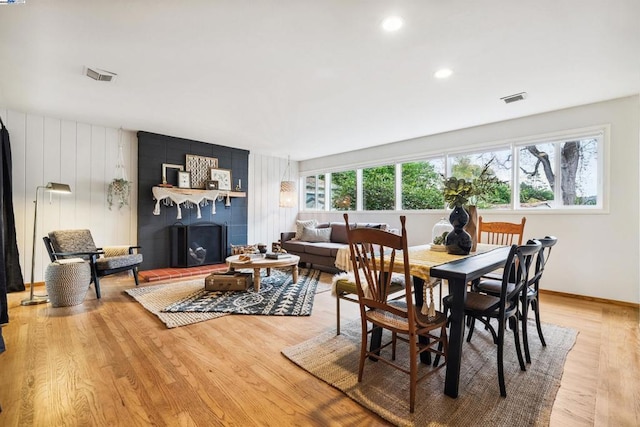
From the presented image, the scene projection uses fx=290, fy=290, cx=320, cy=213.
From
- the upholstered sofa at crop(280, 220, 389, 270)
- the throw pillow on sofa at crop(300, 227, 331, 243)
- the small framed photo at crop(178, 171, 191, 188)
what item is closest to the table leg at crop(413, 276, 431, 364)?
the upholstered sofa at crop(280, 220, 389, 270)

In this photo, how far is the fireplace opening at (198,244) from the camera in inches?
207

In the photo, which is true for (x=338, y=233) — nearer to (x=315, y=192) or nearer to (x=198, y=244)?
(x=315, y=192)

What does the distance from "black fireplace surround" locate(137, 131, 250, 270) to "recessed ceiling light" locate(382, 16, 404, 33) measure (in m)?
4.46

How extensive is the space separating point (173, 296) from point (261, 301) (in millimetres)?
1152

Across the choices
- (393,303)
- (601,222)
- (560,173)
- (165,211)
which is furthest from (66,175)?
(601,222)

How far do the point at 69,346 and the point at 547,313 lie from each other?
4.54m

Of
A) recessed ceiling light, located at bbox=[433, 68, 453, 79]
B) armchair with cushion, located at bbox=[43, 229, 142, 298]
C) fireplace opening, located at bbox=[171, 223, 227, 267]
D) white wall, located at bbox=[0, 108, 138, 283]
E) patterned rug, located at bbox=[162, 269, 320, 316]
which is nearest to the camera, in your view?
recessed ceiling light, located at bbox=[433, 68, 453, 79]

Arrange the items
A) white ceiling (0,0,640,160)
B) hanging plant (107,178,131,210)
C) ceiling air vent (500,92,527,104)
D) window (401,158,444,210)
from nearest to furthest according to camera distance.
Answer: white ceiling (0,0,640,160) < ceiling air vent (500,92,527,104) < hanging plant (107,178,131,210) < window (401,158,444,210)

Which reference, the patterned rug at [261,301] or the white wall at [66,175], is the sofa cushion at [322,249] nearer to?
the patterned rug at [261,301]

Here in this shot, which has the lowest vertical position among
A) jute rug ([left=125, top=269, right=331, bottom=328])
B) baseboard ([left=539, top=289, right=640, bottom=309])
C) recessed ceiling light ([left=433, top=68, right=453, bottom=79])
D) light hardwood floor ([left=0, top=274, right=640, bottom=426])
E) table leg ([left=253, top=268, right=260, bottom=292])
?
light hardwood floor ([left=0, top=274, right=640, bottom=426])

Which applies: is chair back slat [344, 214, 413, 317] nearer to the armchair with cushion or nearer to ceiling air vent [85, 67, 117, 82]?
ceiling air vent [85, 67, 117, 82]

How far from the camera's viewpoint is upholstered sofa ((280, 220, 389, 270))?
5023 mm

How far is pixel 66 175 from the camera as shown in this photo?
434 cm

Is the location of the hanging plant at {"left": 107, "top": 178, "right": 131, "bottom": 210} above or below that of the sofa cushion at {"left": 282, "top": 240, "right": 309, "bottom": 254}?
above
